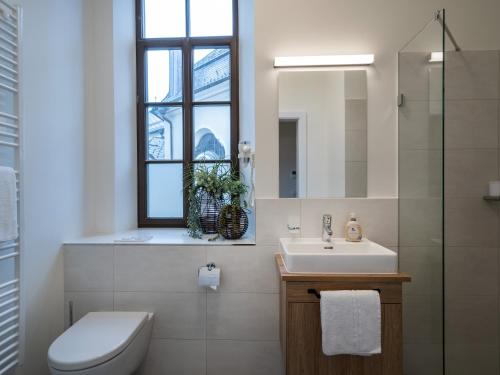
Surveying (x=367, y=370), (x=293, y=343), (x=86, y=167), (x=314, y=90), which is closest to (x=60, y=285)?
(x=86, y=167)

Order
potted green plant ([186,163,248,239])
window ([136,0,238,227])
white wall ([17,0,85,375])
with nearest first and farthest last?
white wall ([17,0,85,375]), potted green plant ([186,163,248,239]), window ([136,0,238,227])

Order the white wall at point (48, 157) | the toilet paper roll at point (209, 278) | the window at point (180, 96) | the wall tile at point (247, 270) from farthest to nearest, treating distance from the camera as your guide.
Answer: the window at point (180, 96) < the wall tile at point (247, 270) < the toilet paper roll at point (209, 278) < the white wall at point (48, 157)

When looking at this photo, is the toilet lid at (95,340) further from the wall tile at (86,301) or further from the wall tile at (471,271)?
the wall tile at (471,271)

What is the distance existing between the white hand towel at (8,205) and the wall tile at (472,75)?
2.28 metres

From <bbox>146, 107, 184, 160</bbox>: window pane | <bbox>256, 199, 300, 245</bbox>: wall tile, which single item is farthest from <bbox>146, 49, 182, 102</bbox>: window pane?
<bbox>256, 199, 300, 245</bbox>: wall tile

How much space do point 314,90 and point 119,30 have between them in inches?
59.7

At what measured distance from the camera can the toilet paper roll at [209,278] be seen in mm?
1582

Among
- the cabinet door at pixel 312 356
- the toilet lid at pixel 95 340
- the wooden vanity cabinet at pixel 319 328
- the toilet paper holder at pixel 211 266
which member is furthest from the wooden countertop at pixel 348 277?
the toilet lid at pixel 95 340

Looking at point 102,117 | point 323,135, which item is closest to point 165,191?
point 102,117

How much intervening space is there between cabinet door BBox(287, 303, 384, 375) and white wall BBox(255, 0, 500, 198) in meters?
0.72

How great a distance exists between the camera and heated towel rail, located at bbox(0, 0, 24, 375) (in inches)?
49.2

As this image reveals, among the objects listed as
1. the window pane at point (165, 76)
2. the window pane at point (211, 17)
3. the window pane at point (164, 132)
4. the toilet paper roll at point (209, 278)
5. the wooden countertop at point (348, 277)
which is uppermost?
the window pane at point (211, 17)

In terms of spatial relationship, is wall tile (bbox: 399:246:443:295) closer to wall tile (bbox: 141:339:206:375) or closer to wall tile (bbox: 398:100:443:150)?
wall tile (bbox: 398:100:443:150)

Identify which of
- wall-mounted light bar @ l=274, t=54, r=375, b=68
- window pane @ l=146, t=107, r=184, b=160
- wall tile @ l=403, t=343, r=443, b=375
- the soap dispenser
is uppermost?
wall-mounted light bar @ l=274, t=54, r=375, b=68
